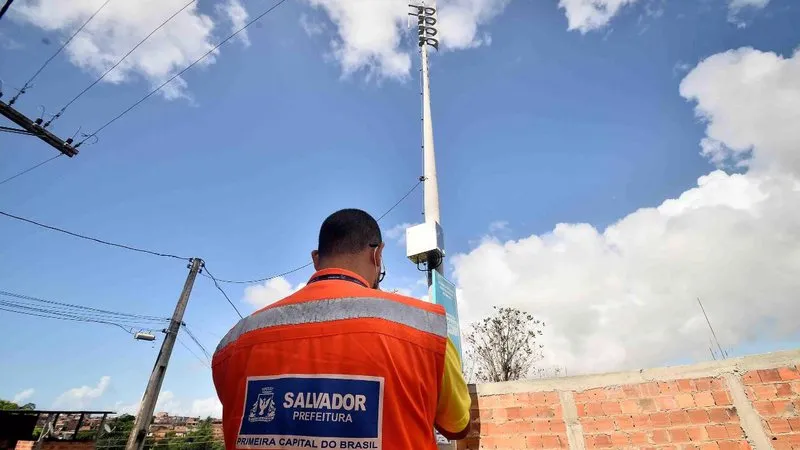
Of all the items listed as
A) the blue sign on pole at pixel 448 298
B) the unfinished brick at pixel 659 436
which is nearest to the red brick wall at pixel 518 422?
the unfinished brick at pixel 659 436

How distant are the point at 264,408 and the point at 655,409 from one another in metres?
2.44

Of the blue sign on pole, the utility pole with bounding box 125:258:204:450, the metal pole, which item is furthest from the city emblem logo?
the utility pole with bounding box 125:258:204:450

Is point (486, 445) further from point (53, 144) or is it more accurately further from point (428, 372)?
point (53, 144)

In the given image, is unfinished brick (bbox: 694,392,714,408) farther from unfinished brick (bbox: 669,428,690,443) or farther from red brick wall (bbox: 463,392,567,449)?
red brick wall (bbox: 463,392,567,449)

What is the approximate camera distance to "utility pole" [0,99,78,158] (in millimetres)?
7879

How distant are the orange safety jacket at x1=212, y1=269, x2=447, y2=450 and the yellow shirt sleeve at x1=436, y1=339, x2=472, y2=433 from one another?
43 mm

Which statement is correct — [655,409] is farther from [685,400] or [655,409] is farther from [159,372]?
[159,372]

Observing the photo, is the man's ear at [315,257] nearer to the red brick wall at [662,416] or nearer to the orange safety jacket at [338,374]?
the orange safety jacket at [338,374]

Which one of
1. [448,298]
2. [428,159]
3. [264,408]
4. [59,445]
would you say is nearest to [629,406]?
[264,408]

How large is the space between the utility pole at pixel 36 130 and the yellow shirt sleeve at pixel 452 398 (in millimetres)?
10824

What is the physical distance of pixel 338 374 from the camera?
3.88ft

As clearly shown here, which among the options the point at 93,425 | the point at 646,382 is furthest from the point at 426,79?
the point at 93,425

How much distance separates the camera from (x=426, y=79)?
8.79 m

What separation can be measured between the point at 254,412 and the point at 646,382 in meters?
2.47
